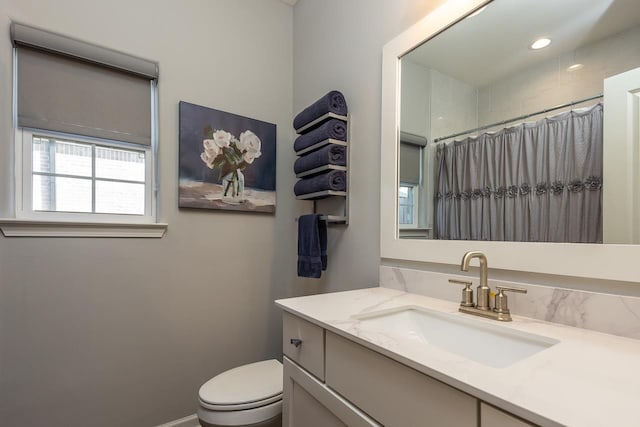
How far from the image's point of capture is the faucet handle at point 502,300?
2.93ft

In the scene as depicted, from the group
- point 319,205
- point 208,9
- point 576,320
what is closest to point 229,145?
point 319,205

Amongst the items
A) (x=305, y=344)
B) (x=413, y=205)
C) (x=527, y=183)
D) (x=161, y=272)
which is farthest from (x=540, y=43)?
(x=161, y=272)

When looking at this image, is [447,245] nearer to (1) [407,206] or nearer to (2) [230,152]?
(1) [407,206]

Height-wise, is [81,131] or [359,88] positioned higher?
[359,88]

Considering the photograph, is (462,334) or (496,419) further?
(462,334)

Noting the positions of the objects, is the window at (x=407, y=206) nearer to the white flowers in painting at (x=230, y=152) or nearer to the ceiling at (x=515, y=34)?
the ceiling at (x=515, y=34)

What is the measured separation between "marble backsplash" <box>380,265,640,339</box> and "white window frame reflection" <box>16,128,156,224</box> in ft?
4.97

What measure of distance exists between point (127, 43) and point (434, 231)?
174 centimetres

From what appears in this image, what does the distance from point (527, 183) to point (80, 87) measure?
190 centimetres

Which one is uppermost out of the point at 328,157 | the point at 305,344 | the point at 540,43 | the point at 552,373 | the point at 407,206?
the point at 540,43

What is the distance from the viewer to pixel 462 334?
91 centimetres

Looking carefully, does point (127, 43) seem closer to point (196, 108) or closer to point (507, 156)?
point (196, 108)

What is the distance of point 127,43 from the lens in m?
1.57

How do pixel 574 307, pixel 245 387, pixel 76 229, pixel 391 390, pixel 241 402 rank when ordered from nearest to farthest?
pixel 391 390 → pixel 574 307 → pixel 241 402 → pixel 245 387 → pixel 76 229
